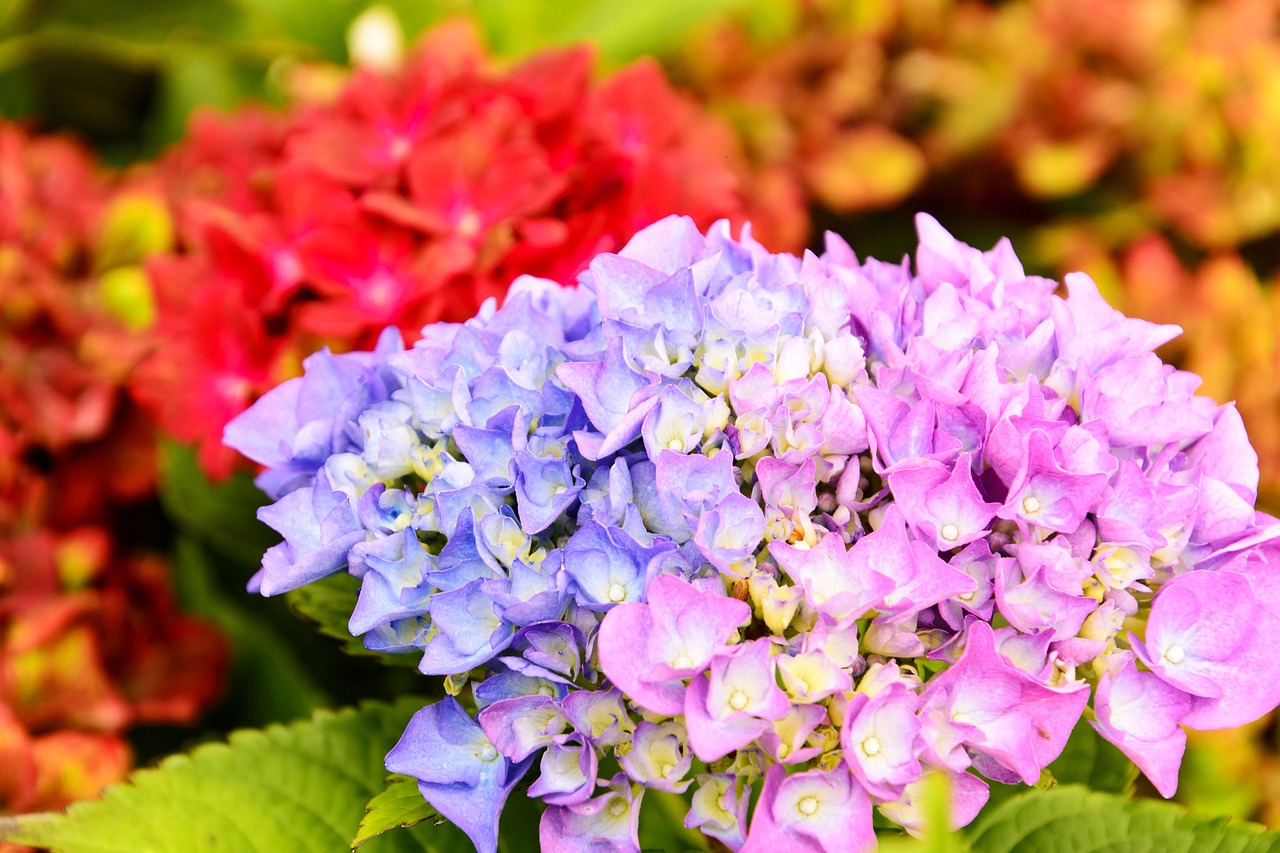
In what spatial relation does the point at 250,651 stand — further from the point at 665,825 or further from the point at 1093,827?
the point at 1093,827

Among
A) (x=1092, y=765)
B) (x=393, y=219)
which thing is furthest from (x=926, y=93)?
(x=1092, y=765)

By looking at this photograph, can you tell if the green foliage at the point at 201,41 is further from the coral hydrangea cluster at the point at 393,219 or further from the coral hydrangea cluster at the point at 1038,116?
the coral hydrangea cluster at the point at 393,219

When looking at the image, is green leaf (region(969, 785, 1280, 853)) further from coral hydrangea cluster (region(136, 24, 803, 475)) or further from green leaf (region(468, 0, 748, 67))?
green leaf (region(468, 0, 748, 67))

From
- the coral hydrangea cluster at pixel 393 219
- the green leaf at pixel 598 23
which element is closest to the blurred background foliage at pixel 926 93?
the green leaf at pixel 598 23

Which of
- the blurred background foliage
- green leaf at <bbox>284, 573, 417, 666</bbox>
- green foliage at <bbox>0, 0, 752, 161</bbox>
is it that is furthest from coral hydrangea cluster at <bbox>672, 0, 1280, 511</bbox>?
green leaf at <bbox>284, 573, 417, 666</bbox>

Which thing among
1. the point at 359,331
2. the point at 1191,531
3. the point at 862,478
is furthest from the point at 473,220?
the point at 1191,531

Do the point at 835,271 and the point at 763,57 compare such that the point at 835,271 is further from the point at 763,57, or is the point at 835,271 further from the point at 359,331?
the point at 763,57
